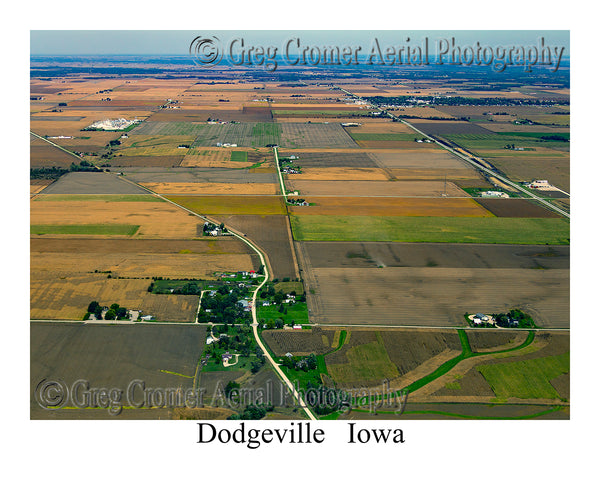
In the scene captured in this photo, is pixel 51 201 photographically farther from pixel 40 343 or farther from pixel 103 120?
pixel 103 120

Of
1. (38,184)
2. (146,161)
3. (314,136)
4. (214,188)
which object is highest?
(314,136)

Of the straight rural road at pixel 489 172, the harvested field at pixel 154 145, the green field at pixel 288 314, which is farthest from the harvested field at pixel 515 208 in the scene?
the harvested field at pixel 154 145

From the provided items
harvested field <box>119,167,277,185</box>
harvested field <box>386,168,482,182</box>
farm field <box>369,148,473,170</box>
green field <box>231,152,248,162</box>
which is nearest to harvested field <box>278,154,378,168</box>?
farm field <box>369,148,473,170</box>

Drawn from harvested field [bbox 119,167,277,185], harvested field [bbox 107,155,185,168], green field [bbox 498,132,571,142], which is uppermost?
green field [bbox 498,132,571,142]

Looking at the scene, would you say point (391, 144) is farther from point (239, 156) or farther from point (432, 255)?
point (432, 255)

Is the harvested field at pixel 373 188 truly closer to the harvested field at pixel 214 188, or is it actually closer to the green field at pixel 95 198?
the harvested field at pixel 214 188

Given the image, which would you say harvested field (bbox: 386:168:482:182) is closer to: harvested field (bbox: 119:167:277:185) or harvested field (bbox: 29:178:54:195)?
harvested field (bbox: 119:167:277:185)

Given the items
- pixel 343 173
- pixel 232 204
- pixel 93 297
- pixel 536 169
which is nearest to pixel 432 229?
pixel 232 204
